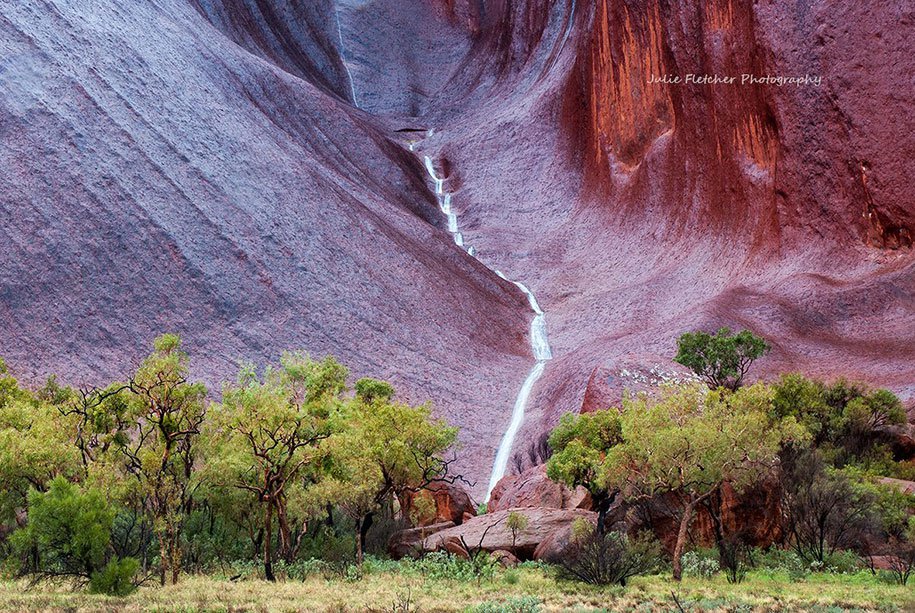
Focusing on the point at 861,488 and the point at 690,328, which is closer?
the point at 861,488

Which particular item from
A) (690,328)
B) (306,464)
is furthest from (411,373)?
(306,464)

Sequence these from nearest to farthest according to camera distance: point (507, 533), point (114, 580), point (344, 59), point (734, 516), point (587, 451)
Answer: point (114, 580)
point (734, 516)
point (507, 533)
point (587, 451)
point (344, 59)

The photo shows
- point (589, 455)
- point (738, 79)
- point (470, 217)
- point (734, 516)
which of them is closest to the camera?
point (734, 516)

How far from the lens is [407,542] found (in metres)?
26.8

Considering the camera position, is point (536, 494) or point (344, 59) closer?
point (536, 494)

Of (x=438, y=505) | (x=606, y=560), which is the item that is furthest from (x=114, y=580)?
(x=438, y=505)

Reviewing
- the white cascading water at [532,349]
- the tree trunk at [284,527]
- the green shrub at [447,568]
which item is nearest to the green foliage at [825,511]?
the green shrub at [447,568]

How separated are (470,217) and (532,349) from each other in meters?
17.2

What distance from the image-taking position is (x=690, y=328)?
140 ft

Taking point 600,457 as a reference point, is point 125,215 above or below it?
above

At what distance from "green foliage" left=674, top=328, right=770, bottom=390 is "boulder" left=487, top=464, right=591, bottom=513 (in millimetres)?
8418

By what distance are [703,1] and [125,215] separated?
3046cm

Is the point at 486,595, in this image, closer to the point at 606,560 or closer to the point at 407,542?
the point at 606,560

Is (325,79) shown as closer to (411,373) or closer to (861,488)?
(411,373)
